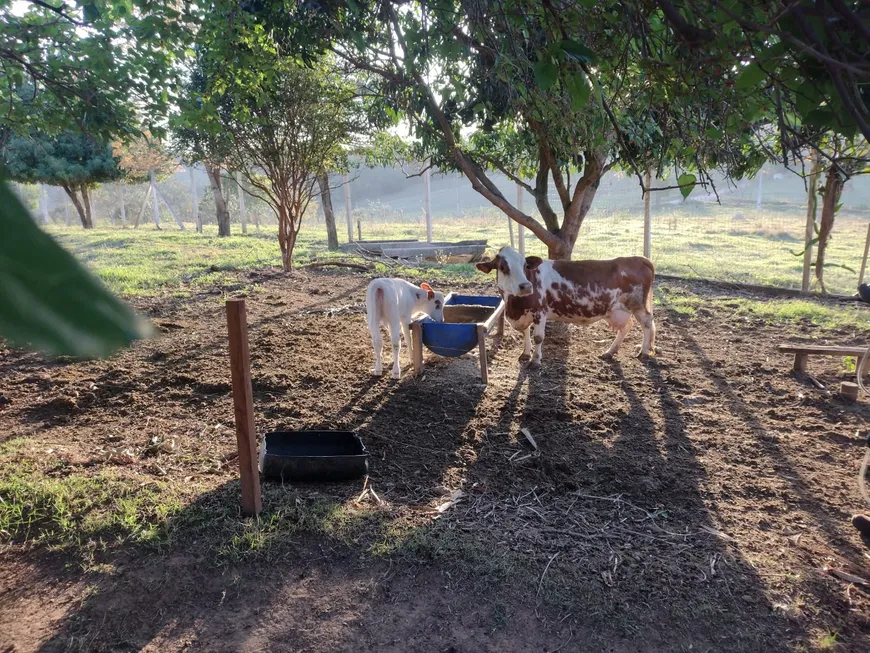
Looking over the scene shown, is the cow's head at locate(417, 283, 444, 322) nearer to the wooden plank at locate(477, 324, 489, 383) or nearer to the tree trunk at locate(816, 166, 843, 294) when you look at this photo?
the wooden plank at locate(477, 324, 489, 383)

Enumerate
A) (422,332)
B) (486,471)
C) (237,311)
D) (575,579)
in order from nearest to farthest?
(575,579), (237,311), (486,471), (422,332)

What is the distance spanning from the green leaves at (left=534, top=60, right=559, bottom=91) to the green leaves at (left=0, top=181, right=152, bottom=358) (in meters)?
1.44

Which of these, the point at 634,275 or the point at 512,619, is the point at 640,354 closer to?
the point at 634,275

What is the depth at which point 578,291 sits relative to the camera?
5.62 metres

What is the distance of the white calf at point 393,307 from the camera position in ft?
16.8

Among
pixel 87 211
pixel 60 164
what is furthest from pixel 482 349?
pixel 87 211

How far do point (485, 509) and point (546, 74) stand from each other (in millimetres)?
2330

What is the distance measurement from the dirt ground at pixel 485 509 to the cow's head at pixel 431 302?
511mm

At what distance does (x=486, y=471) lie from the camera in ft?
11.8

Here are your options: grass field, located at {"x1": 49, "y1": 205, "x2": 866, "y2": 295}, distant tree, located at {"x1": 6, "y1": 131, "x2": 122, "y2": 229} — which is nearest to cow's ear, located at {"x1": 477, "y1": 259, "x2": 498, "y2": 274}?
grass field, located at {"x1": 49, "y1": 205, "x2": 866, "y2": 295}

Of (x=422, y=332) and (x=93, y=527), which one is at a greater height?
(x=422, y=332)

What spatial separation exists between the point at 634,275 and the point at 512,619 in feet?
13.1

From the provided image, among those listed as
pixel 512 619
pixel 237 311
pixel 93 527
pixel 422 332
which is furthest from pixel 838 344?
pixel 93 527

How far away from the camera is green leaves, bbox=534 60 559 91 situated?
A: 4.89 feet
